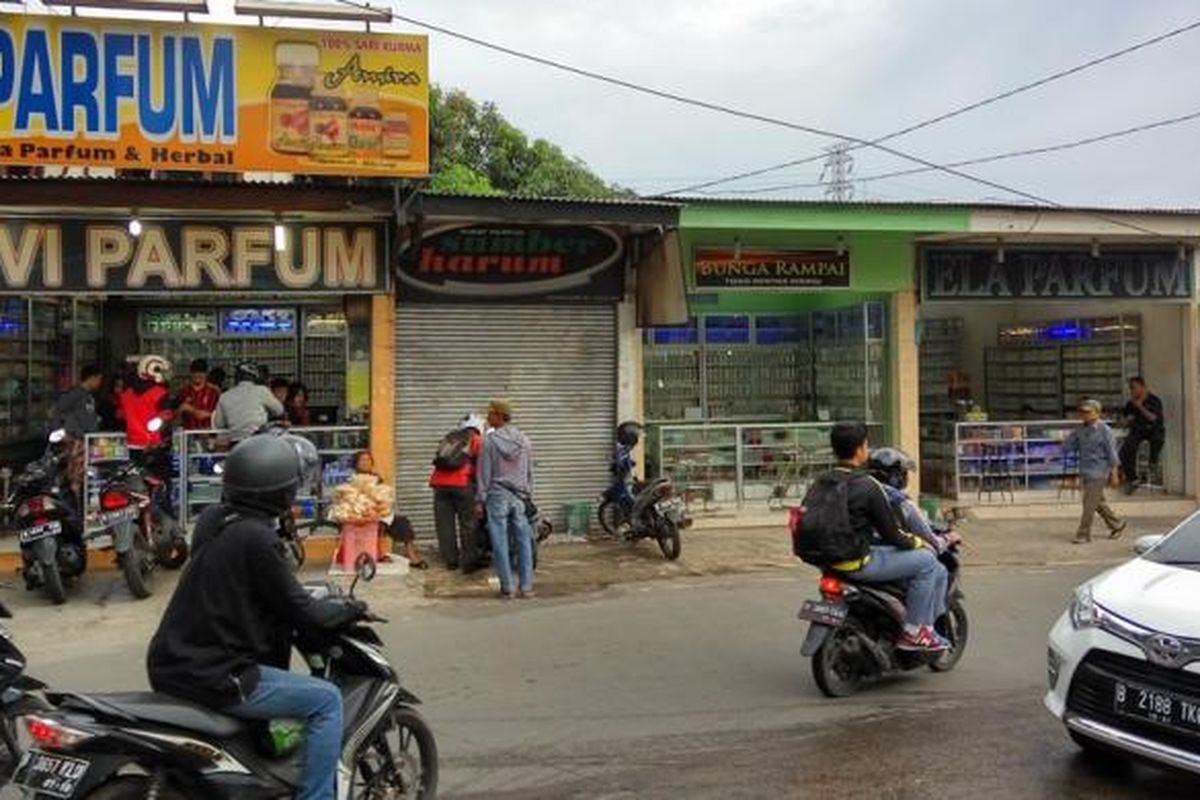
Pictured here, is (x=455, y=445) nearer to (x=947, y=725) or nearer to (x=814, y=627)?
(x=814, y=627)

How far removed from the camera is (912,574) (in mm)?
7117

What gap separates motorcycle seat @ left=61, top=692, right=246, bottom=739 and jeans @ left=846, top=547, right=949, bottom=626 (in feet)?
13.4

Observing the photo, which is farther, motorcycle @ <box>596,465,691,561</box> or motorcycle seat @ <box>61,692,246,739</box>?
motorcycle @ <box>596,465,691,561</box>

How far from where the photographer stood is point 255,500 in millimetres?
4219

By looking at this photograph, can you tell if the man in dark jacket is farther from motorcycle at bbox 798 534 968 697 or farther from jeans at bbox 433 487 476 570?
motorcycle at bbox 798 534 968 697

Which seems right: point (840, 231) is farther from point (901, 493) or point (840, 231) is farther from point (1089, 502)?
point (901, 493)

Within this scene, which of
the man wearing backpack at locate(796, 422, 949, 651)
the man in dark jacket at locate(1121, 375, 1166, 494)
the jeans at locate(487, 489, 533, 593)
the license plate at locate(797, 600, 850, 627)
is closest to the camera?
the license plate at locate(797, 600, 850, 627)

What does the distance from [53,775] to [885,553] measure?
4795mm

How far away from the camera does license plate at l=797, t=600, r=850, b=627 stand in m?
6.88

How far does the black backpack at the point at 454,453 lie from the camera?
11922 millimetres

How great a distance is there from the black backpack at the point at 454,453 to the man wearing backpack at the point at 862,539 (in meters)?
5.42

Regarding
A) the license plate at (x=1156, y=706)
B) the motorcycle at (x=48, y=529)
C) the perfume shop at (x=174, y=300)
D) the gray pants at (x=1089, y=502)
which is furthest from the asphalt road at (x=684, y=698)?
the gray pants at (x=1089, y=502)

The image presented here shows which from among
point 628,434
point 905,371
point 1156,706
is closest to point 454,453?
point 628,434

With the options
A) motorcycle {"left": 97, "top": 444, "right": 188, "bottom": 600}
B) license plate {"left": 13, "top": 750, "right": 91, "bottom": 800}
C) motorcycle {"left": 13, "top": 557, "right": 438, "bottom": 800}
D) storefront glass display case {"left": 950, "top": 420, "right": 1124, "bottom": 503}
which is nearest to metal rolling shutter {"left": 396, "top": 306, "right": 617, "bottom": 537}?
motorcycle {"left": 97, "top": 444, "right": 188, "bottom": 600}
